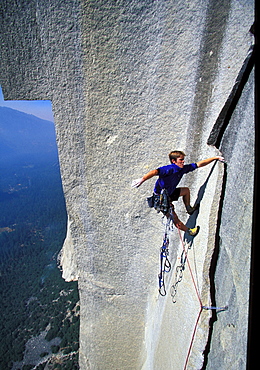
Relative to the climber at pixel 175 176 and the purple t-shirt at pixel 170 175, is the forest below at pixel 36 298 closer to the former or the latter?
the climber at pixel 175 176

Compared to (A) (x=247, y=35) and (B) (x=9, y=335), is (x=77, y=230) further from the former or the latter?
(B) (x=9, y=335)

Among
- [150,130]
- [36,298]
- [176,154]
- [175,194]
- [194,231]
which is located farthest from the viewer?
[36,298]

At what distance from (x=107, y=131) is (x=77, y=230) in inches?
67.4

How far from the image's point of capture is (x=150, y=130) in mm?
2725

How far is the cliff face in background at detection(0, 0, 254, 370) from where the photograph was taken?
189cm

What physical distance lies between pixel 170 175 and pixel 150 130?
0.72m

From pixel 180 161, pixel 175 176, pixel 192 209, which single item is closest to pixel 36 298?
pixel 192 209

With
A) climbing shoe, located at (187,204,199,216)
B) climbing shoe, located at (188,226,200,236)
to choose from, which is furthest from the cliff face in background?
climbing shoe, located at (187,204,199,216)

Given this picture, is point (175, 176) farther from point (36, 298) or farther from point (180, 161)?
point (36, 298)

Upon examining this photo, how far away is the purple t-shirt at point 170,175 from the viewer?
7.36 feet

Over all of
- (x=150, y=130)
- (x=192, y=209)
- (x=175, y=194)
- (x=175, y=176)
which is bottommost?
(x=192, y=209)

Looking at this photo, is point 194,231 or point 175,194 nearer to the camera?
point 194,231

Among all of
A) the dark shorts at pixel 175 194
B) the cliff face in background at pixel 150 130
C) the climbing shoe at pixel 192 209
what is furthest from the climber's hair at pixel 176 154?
the climbing shoe at pixel 192 209

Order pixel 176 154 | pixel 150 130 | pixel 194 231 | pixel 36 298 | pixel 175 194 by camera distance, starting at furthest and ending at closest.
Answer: pixel 36 298 → pixel 150 130 → pixel 175 194 → pixel 194 231 → pixel 176 154
